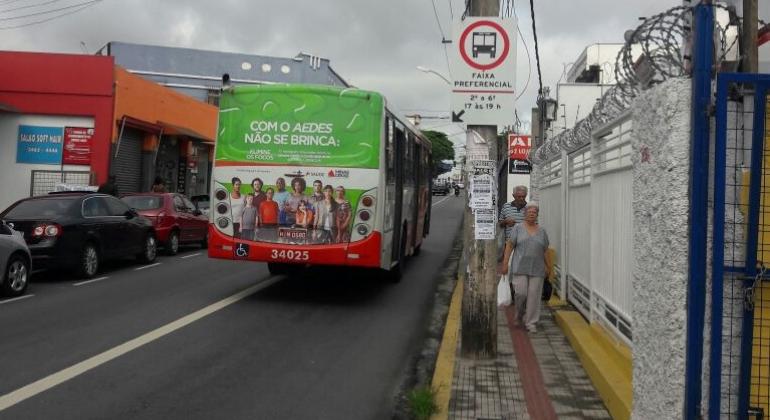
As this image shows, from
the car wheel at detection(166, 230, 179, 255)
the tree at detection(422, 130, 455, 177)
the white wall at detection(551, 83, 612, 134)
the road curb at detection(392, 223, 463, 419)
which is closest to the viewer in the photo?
the road curb at detection(392, 223, 463, 419)

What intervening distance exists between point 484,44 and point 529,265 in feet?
8.82

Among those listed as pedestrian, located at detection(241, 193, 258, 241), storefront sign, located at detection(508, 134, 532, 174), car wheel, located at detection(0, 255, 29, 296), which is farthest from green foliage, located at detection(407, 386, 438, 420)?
storefront sign, located at detection(508, 134, 532, 174)

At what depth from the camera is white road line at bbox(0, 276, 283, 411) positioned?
19.6ft

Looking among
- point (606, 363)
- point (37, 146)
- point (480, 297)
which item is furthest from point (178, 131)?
point (606, 363)

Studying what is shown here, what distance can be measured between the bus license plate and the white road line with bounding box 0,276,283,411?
138 cm

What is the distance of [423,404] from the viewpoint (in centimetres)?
557

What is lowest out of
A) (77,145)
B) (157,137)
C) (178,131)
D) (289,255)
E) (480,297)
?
(480,297)

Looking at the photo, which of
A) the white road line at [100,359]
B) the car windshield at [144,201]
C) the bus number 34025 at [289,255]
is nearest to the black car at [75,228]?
the car windshield at [144,201]

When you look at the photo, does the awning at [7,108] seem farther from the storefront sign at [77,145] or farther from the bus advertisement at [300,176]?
the bus advertisement at [300,176]

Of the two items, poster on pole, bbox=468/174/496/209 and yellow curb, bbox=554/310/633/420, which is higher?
poster on pole, bbox=468/174/496/209

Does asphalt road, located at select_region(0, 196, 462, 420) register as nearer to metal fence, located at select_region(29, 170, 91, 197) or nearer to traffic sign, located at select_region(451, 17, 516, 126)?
traffic sign, located at select_region(451, 17, 516, 126)

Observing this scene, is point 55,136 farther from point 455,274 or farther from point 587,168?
point 587,168

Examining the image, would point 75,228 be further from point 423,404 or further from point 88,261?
point 423,404

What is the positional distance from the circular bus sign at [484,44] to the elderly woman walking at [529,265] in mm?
2047
